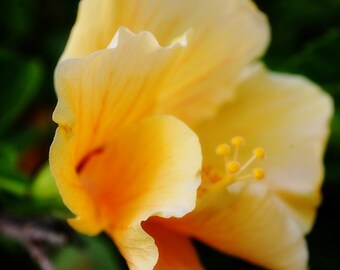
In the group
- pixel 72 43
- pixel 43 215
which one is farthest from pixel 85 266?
pixel 72 43

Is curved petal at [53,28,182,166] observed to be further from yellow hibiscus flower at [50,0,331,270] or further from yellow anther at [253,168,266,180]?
yellow anther at [253,168,266,180]

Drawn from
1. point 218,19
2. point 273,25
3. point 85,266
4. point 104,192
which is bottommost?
point 85,266

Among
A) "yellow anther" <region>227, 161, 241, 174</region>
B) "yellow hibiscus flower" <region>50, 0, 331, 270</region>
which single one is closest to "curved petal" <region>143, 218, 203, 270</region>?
"yellow hibiscus flower" <region>50, 0, 331, 270</region>

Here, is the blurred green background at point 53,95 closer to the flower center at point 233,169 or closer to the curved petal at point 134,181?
the curved petal at point 134,181

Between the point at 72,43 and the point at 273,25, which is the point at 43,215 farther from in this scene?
the point at 273,25

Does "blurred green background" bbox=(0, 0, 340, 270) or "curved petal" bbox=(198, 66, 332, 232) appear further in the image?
"blurred green background" bbox=(0, 0, 340, 270)

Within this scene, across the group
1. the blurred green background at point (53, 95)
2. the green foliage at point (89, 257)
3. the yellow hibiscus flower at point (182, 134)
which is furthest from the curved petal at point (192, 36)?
the green foliage at point (89, 257)

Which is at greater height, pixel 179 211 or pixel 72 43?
pixel 72 43
